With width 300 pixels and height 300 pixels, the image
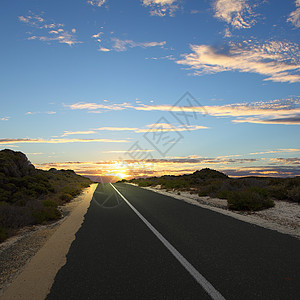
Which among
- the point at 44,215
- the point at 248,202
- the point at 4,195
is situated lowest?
the point at 248,202

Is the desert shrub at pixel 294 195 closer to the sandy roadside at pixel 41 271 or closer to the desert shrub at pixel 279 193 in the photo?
Result: the desert shrub at pixel 279 193

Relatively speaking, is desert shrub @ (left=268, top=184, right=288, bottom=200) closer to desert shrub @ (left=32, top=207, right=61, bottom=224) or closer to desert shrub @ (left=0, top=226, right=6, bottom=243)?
desert shrub @ (left=32, top=207, right=61, bottom=224)

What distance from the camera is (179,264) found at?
5.52 metres

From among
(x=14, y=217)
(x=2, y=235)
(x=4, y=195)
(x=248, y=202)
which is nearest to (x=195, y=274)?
(x=2, y=235)

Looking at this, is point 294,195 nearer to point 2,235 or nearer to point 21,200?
point 2,235

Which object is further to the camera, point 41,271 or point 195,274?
point 41,271

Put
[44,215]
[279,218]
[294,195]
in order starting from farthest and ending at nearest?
[294,195] → [44,215] → [279,218]

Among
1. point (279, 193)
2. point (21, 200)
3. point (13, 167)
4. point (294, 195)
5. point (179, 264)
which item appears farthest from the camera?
point (13, 167)

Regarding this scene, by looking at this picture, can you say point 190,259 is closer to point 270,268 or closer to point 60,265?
point 270,268

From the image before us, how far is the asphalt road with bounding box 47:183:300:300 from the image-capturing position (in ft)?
14.2

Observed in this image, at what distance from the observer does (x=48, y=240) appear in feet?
27.3

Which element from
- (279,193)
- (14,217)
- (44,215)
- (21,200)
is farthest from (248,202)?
(21,200)

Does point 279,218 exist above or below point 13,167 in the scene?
below

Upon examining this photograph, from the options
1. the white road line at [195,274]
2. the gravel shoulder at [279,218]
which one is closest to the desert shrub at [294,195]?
the gravel shoulder at [279,218]
